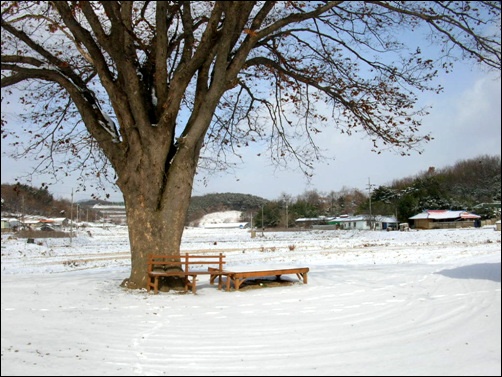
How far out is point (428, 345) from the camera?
515 cm

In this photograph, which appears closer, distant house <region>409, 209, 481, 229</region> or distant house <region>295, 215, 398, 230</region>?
distant house <region>409, 209, 481, 229</region>

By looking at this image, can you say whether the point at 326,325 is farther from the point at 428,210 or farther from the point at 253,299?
the point at 428,210

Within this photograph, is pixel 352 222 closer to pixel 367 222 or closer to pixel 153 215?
pixel 367 222

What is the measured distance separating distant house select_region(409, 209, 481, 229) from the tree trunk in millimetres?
51191

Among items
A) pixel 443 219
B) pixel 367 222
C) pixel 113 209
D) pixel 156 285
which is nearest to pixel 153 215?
pixel 156 285

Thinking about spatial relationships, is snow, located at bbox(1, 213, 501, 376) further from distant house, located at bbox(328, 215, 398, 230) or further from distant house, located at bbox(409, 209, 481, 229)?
distant house, located at bbox(328, 215, 398, 230)

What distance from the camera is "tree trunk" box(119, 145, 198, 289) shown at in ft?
32.1

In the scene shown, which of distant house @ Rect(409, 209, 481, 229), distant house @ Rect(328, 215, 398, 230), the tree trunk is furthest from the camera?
distant house @ Rect(328, 215, 398, 230)

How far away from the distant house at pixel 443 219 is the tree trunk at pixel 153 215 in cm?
5119

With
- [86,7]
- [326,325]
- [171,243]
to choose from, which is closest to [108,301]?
[171,243]

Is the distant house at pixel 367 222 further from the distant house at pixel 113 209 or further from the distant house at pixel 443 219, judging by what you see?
the distant house at pixel 113 209

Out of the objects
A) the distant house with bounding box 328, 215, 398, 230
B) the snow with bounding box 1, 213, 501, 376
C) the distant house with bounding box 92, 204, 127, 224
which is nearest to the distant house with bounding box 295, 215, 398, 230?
the distant house with bounding box 328, 215, 398, 230

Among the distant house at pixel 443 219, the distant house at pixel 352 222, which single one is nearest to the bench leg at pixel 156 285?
the distant house at pixel 443 219

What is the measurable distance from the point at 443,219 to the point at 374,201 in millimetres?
21384
